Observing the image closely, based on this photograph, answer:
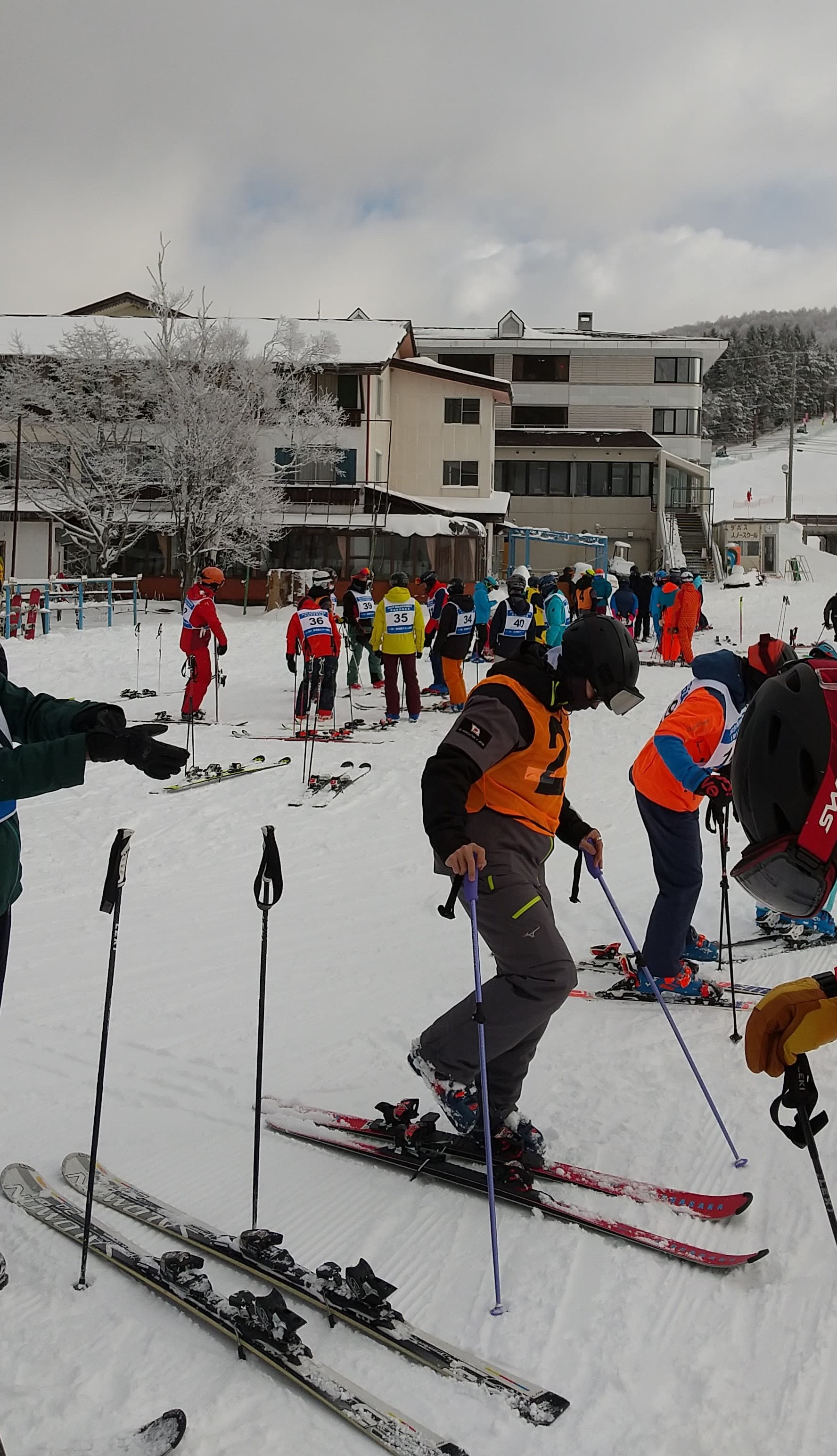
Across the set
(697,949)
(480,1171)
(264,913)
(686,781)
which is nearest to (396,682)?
(697,949)

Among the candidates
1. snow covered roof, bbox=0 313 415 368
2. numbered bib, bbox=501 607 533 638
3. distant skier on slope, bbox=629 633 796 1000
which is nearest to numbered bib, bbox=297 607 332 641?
numbered bib, bbox=501 607 533 638

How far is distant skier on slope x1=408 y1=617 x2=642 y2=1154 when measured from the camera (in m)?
3.75

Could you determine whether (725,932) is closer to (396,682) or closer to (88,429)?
(396,682)

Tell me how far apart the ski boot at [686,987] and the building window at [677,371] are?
47669mm

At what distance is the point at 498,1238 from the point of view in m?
3.45

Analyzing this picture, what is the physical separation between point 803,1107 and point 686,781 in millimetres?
2682

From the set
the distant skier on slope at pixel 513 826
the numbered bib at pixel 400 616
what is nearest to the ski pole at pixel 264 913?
the distant skier on slope at pixel 513 826

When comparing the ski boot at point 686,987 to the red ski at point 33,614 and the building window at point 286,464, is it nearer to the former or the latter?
the red ski at point 33,614

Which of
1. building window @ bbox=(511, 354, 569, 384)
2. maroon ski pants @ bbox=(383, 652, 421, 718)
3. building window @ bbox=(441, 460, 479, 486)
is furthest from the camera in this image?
building window @ bbox=(511, 354, 569, 384)

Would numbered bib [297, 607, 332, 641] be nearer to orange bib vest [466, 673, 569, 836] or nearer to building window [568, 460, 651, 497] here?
orange bib vest [466, 673, 569, 836]

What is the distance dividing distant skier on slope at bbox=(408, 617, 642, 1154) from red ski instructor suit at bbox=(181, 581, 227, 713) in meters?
10.1

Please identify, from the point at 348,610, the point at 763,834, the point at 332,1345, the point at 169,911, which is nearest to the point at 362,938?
the point at 169,911

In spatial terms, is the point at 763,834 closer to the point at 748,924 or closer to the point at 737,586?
the point at 748,924

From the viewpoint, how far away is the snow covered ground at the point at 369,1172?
2.64 metres
